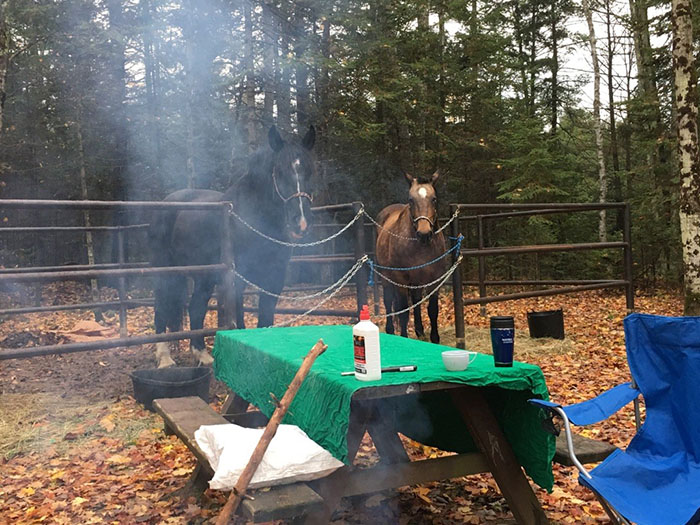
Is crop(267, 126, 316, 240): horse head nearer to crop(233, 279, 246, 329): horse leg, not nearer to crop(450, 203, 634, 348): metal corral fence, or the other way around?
crop(233, 279, 246, 329): horse leg

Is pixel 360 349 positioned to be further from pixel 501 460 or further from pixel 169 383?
pixel 169 383

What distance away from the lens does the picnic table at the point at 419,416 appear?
210 centimetres

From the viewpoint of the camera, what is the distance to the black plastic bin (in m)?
7.23

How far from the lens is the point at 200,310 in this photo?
19.5ft

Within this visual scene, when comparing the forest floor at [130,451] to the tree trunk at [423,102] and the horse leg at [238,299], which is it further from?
the tree trunk at [423,102]

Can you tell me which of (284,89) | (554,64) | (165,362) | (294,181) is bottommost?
(165,362)

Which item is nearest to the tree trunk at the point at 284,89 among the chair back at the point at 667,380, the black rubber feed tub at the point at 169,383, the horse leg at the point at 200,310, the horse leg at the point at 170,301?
the horse leg at the point at 170,301

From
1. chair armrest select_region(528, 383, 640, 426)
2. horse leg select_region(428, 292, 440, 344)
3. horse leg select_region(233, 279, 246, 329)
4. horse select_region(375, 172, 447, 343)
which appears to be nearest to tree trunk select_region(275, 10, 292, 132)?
horse select_region(375, 172, 447, 343)

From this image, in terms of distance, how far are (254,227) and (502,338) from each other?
3495 mm

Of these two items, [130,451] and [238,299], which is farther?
[238,299]

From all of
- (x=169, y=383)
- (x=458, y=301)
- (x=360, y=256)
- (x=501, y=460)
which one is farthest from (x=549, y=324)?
(x=501, y=460)

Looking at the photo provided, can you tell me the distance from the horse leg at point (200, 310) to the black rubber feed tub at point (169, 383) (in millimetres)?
707

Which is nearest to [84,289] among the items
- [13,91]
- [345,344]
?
[13,91]

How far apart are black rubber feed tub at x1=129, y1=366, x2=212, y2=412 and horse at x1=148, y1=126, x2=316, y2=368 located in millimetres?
652
